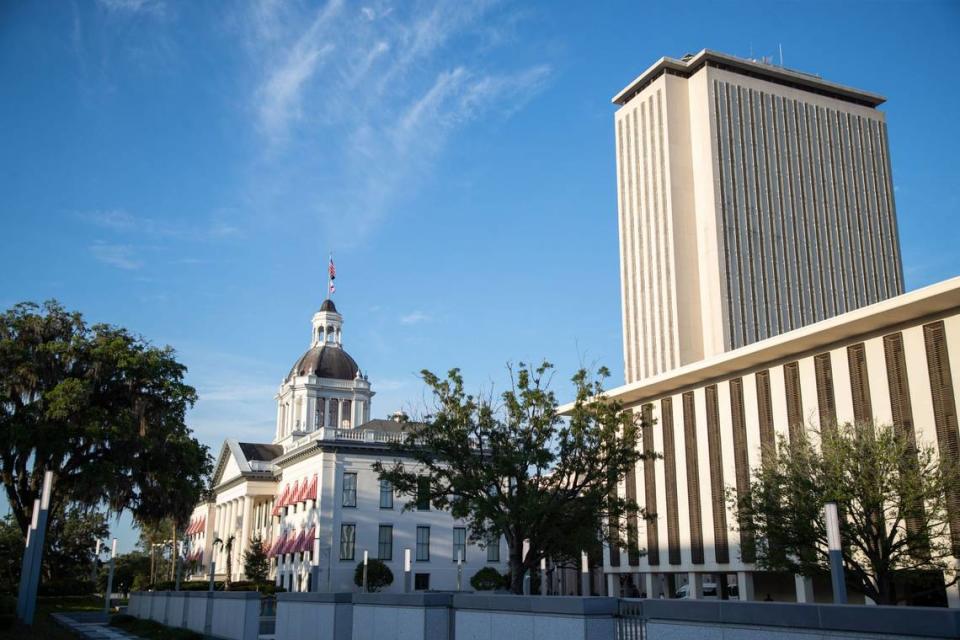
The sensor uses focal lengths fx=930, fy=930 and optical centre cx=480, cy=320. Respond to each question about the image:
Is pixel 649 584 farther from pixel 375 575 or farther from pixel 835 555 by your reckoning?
pixel 835 555

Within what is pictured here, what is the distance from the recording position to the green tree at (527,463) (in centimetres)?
3203

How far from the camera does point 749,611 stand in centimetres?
1042

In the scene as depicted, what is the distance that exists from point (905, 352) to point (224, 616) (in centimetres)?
2842

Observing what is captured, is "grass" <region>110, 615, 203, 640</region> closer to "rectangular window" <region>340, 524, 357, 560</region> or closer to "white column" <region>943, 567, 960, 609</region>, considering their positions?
"rectangular window" <region>340, 524, 357, 560</region>

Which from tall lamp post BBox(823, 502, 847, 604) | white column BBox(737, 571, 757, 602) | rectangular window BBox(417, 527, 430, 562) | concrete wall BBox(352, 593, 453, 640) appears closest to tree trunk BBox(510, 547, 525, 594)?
concrete wall BBox(352, 593, 453, 640)

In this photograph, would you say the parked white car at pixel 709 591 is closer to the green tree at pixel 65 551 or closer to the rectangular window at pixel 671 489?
the rectangular window at pixel 671 489

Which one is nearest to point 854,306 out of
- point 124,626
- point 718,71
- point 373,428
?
point 718,71

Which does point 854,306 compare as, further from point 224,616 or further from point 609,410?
point 224,616

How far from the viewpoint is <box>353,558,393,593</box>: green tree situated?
2468 inches

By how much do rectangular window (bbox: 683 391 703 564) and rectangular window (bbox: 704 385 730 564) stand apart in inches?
48.5

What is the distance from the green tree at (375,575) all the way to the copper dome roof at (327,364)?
118 feet

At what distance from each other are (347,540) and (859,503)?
1692 inches

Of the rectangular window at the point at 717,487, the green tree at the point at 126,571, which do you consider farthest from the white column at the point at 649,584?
the green tree at the point at 126,571

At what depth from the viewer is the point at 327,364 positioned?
98.8 metres
